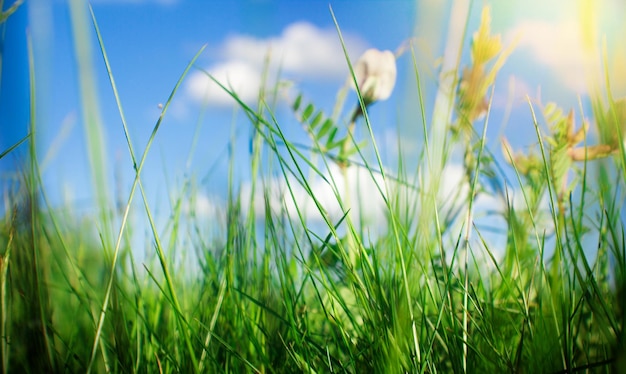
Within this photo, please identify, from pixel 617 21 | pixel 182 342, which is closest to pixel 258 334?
pixel 182 342

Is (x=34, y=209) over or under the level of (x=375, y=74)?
under

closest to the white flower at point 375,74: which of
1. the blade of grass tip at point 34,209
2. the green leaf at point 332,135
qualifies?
the green leaf at point 332,135

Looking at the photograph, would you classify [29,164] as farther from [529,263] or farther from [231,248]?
[529,263]

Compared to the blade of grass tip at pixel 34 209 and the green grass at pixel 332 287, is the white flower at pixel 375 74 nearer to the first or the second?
the green grass at pixel 332 287

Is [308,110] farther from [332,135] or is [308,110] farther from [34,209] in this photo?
[34,209]

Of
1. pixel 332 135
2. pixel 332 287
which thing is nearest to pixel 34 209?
pixel 332 287

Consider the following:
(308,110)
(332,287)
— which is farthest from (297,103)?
(332,287)

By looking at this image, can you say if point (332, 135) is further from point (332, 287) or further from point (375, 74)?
point (332, 287)

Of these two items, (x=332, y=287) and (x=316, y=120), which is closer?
(x=332, y=287)

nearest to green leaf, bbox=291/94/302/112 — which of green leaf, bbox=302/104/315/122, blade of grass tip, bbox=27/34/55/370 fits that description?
green leaf, bbox=302/104/315/122
